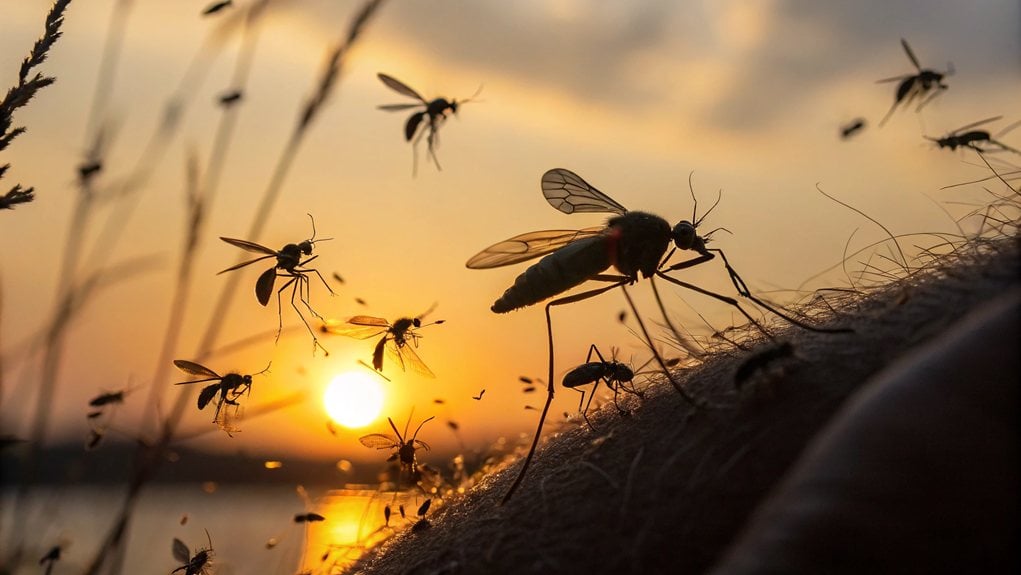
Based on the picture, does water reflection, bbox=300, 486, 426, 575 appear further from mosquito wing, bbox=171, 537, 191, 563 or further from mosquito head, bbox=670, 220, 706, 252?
mosquito head, bbox=670, 220, 706, 252

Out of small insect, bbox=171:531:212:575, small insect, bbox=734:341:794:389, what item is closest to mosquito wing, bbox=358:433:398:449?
small insect, bbox=171:531:212:575

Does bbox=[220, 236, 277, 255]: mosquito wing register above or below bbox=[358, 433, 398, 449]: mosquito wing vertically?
above

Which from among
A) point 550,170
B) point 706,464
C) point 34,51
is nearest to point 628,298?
point 706,464

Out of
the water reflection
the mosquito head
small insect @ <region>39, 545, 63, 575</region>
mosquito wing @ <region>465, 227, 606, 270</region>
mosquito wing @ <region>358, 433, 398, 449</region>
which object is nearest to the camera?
small insect @ <region>39, 545, 63, 575</region>

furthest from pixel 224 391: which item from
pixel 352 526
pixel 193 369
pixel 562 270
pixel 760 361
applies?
pixel 760 361

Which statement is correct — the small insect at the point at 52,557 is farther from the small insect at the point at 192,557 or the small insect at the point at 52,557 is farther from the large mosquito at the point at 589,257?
the large mosquito at the point at 589,257

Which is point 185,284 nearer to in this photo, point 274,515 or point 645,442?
point 645,442

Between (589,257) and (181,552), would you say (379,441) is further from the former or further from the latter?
(589,257)
